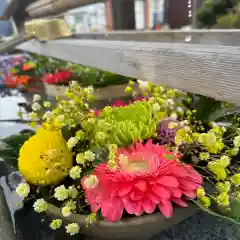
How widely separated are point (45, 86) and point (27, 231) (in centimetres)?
77

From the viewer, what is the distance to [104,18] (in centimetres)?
128

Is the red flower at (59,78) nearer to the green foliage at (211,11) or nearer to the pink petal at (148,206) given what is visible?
the green foliage at (211,11)

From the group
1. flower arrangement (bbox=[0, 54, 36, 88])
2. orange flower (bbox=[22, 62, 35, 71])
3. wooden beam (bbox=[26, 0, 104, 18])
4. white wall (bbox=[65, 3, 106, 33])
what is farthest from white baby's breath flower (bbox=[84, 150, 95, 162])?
orange flower (bbox=[22, 62, 35, 71])

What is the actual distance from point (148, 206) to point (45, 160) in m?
0.17

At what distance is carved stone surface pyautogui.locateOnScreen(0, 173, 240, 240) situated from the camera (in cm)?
52

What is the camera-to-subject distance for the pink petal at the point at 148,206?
17.3 inches

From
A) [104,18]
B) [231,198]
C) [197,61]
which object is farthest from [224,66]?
[104,18]

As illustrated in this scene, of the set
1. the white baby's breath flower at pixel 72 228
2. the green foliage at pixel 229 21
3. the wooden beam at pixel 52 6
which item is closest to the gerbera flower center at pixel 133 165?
the white baby's breath flower at pixel 72 228

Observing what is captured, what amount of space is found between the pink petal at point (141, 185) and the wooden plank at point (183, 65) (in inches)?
5.6

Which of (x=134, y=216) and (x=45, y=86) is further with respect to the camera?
(x=45, y=86)

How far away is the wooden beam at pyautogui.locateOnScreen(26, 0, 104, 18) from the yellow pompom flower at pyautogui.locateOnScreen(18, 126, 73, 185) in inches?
21.4

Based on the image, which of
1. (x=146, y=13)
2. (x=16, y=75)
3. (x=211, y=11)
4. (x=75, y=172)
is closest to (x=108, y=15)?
(x=146, y=13)

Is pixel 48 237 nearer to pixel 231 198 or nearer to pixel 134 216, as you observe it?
pixel 134 216

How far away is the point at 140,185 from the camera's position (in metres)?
0.43
